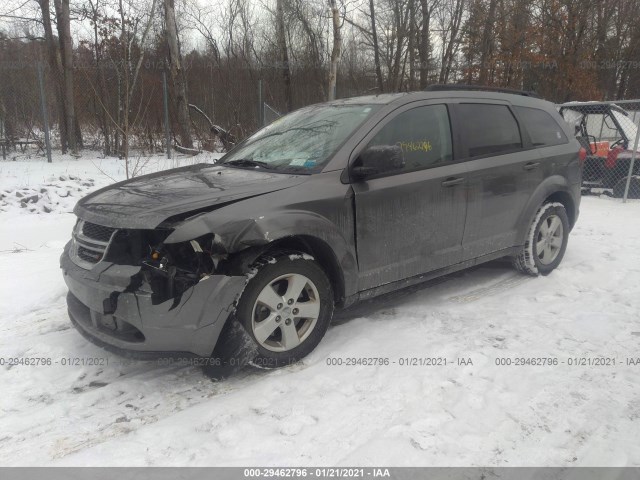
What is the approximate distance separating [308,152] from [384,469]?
2.20 m

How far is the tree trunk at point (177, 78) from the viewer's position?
12.5 meters

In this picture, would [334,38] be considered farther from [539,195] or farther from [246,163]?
[246,163]

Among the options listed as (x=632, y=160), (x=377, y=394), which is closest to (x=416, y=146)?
(x=377, y=394)

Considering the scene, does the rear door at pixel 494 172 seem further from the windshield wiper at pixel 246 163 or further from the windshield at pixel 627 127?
the windshield at pixel 627 127

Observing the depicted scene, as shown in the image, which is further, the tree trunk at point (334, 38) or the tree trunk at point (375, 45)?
the tree trunk at point (375, 45)

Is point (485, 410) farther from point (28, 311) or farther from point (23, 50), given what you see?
point (23, 50)

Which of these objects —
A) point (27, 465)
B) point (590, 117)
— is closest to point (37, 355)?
point (27, 465)

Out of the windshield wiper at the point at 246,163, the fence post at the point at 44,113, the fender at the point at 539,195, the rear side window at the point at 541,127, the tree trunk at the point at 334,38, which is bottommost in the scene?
the fender at the point at 539,195

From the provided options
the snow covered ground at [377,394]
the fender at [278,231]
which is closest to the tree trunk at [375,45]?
the snow covered ground at [377,394]

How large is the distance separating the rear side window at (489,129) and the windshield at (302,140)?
936mm

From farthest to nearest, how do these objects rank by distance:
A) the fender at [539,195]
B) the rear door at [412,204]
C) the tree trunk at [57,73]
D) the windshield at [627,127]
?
1. the tree trunk at [57,73]
2. the windshield at [627,127]
3. the fender at [539,195]
4. the rear door at [412,204]

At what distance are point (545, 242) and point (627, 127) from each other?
6436mm

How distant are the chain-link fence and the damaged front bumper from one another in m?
8.59

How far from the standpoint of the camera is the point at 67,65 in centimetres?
1233
